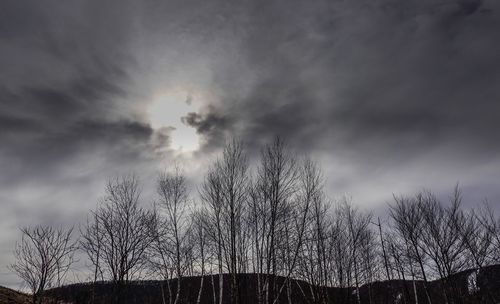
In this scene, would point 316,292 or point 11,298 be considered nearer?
point 316,292

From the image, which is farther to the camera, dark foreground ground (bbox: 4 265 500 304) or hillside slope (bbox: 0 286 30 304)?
hillside slope (bbox: 0 286 30 304)

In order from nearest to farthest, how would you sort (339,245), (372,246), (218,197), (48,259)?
(48,259) → (218,197) → (339,245) → (372,246)

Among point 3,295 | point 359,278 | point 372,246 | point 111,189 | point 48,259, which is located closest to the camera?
point 48,259

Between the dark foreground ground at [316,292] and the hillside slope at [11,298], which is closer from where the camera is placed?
the dark foreground ground at [316,292]

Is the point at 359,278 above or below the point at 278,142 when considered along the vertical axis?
below

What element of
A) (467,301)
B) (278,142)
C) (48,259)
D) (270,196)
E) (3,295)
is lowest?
(467,301)

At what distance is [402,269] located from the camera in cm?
2314

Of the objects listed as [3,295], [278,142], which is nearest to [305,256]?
[278,142]

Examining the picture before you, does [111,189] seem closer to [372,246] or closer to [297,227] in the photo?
[297,227]

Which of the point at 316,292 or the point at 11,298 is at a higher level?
the point at 11,298

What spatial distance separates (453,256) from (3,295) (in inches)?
1021

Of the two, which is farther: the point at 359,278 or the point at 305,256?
the point at 359,278

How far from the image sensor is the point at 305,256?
16.5 m

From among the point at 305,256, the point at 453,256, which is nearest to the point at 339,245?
the point at 305,256
